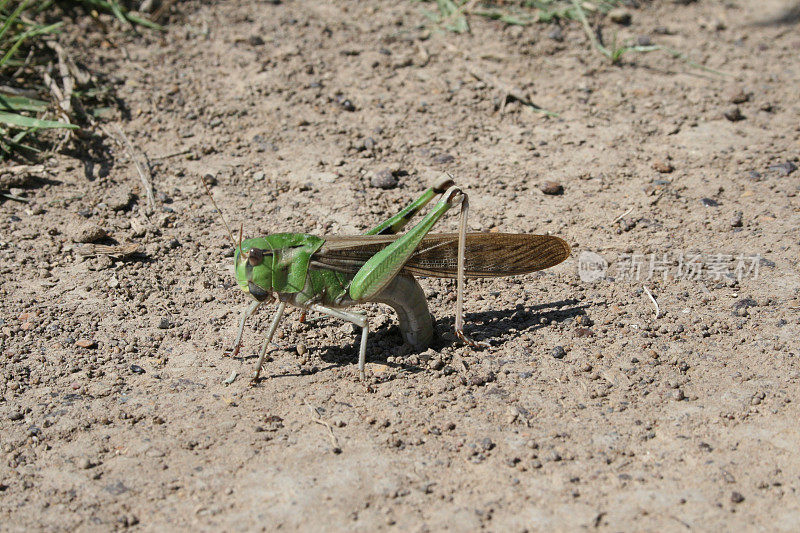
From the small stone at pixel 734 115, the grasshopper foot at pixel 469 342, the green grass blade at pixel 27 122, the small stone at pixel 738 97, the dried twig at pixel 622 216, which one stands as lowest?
the grasshopper foot at pixel 469 342

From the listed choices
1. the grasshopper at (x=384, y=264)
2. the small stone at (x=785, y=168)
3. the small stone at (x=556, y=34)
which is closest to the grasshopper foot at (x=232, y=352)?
the grasshopper at (x=384, y=264)

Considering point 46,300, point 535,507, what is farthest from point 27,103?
point 535,507

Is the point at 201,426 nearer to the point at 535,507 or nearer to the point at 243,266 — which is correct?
the point at 243,266

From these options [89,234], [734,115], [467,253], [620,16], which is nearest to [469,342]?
[467,253]

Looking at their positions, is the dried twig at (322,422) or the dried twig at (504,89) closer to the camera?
the dried twig at (322,422)

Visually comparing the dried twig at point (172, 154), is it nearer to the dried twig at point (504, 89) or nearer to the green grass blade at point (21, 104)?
the green grass blade at point (21, 104)

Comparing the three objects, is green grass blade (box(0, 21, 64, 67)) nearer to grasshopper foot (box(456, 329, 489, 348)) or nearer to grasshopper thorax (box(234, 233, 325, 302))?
grasshopper thorax (box(234, 233, 325, 302))

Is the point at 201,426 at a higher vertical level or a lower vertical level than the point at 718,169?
lower
